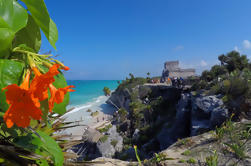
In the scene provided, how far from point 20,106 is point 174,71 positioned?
114 feet

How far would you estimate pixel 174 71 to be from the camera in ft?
109

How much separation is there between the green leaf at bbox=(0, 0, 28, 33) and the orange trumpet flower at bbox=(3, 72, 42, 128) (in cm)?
11

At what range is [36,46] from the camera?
0.44 m

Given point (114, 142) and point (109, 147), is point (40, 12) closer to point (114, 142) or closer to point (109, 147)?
point (109, 147)

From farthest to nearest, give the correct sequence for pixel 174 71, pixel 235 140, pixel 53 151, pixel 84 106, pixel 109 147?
pixel 84 106, pixel 174 71, pixel 109 147, pixel 235 140, pixel 53 151

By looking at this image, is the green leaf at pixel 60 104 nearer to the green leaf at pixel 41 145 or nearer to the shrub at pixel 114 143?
the green leaf at pixel 41 145

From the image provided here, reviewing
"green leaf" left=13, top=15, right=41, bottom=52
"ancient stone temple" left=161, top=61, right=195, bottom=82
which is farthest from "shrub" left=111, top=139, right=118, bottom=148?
"ancient stone temple" left=161, top=61, right=195, bottom=82

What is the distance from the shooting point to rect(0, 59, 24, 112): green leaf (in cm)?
26

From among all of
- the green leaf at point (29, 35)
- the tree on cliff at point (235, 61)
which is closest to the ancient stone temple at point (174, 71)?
the tree on cliff at point (235, 61)

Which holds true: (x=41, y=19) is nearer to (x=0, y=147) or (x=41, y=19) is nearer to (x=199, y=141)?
(x=0, y=147)

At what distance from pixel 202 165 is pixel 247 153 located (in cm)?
122

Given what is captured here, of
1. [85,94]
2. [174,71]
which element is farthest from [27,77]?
[85,94]

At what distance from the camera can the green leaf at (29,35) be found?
40 cm

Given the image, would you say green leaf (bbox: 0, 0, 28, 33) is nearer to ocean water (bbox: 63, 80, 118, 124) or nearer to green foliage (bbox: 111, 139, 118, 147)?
ocean water (bbox: 63, 80, 118, 124)
